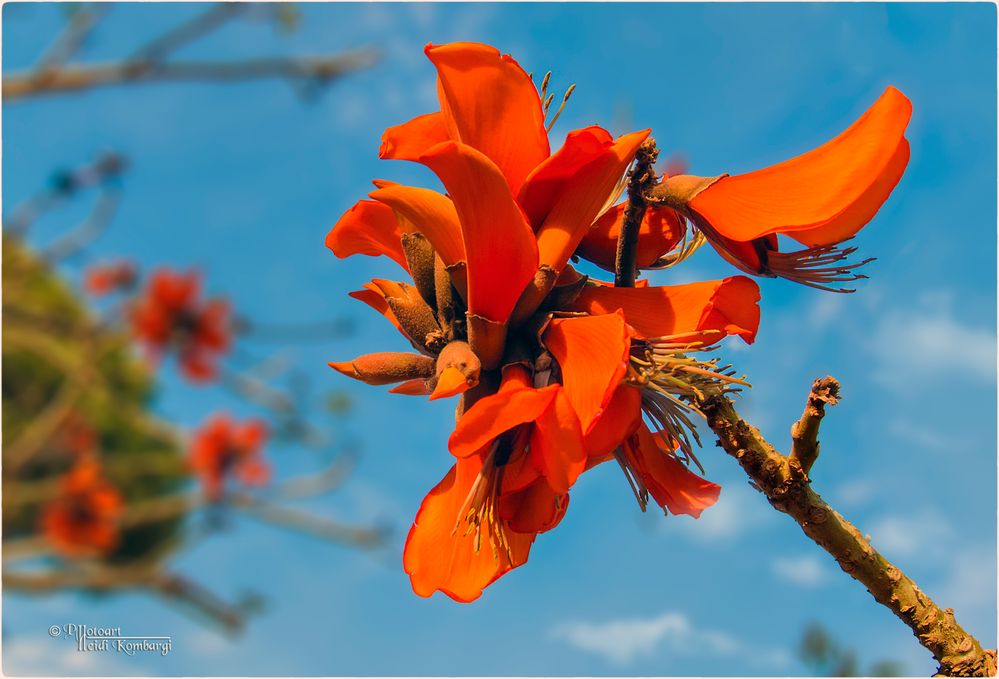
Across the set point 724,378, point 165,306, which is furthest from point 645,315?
point 165,306

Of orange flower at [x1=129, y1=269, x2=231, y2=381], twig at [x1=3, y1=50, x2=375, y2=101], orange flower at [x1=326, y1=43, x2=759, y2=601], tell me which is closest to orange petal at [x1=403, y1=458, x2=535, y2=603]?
orange flower at [x1=326, y1=43, x2=759, y2=601]

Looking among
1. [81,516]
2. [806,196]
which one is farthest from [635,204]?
[81,516]

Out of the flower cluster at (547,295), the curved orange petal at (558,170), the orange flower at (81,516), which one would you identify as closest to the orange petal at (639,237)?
the flower cluster at (547,295)

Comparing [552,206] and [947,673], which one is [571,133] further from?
[947,673]

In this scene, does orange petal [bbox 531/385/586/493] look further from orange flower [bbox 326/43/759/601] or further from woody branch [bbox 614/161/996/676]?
woody branch [bbox 614/161/996/676]

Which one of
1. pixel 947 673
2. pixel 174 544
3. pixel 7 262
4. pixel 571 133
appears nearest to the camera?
pixel 571 133

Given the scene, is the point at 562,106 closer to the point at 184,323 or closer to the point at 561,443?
the point at 561,443
